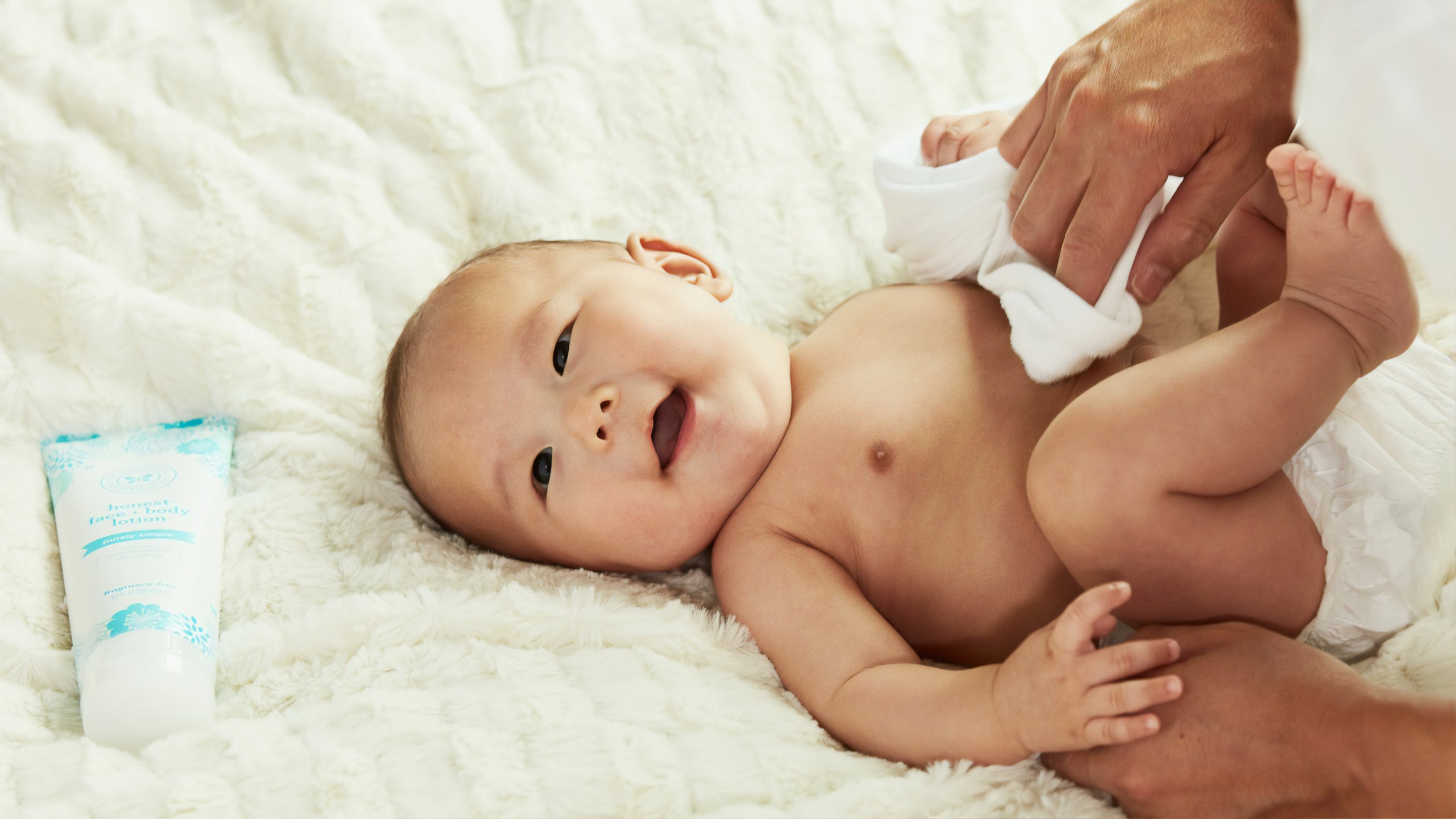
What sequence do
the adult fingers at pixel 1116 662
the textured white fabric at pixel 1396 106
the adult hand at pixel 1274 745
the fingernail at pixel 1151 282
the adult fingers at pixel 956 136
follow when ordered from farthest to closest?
the adult fingers at pixel 956 136
the fingernail at pixel 1151 282
the adult fingers at pixel 1116 662
the adult hand at pixel 1274 745
the textured white fabric at pixel 1396 106

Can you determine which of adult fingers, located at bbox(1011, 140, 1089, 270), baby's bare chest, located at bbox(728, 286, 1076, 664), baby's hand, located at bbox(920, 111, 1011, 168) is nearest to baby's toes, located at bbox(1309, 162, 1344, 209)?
adult fingers, located at bbox(1011, 140, 1089, 270)

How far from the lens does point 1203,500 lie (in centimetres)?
103

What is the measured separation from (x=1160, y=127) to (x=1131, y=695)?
1.99 ft

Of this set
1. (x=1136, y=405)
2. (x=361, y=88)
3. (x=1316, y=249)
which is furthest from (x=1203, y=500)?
(x=361, y=88)

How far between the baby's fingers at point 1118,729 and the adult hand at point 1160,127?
52 cm

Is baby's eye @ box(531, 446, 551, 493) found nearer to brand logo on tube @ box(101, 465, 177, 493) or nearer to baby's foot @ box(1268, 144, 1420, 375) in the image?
brand logo on tube @ box(101, 465, 177, 493)

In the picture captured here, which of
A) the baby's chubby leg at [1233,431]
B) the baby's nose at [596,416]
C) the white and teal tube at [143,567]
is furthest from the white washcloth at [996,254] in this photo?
the white and teal tube at [143,567]

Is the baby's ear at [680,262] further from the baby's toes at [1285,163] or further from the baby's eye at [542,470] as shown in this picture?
the baby's toes at [1285,163]

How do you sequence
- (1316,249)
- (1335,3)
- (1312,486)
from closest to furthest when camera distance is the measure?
(1335,3) < (1316,249) < (1312,486)

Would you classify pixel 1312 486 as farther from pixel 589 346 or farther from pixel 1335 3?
pixel 589 346

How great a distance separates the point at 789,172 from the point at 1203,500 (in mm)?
995

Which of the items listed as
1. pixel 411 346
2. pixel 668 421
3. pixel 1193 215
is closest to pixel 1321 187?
pixel 1193 215

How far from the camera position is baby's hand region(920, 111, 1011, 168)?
1521mm

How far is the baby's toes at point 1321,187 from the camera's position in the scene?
3.17 feet
